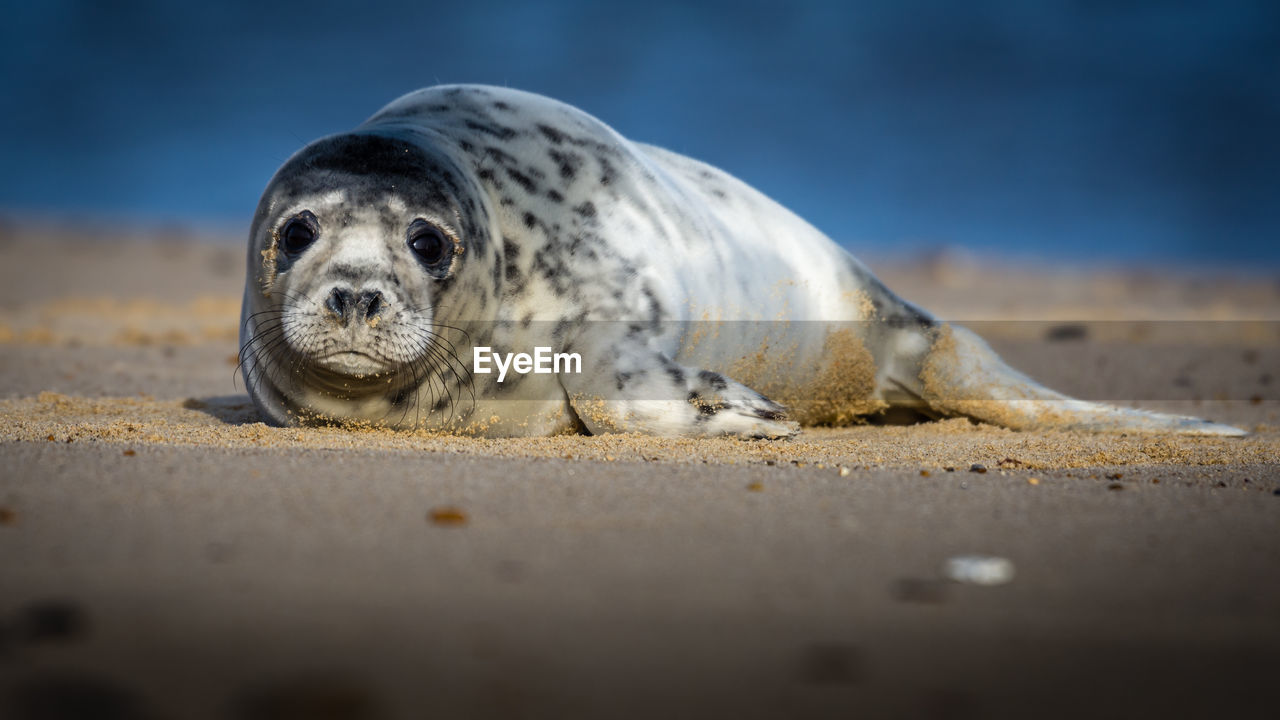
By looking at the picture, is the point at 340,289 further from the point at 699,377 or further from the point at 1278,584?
the point at 1278,584

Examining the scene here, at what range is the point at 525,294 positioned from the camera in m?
3.69

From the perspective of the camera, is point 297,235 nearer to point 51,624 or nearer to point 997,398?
point 51,624

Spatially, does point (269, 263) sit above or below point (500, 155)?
below

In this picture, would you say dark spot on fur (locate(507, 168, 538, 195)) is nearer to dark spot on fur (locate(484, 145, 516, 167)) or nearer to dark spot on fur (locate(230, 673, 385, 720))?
dark spot on fur (locate(484, 145, 516, 167))

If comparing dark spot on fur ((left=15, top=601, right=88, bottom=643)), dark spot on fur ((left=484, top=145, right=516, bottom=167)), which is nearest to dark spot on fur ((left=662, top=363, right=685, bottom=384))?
dark spot on fur ((left=484, top=145, right=516, bottom=167))

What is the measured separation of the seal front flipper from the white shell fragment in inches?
58.3

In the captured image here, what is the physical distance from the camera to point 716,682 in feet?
4.88

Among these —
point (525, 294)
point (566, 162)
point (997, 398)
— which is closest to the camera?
point (525, 294)

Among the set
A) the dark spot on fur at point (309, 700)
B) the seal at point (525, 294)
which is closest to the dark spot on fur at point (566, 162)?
the seal at point (525, 294)

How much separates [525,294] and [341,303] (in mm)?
703

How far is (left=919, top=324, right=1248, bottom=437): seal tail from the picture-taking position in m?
4.34

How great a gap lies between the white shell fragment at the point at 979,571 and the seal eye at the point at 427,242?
1942 mm

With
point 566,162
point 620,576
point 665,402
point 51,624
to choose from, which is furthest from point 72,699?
point 566,162

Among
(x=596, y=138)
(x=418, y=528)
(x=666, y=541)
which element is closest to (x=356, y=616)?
(x=418, y=528)
